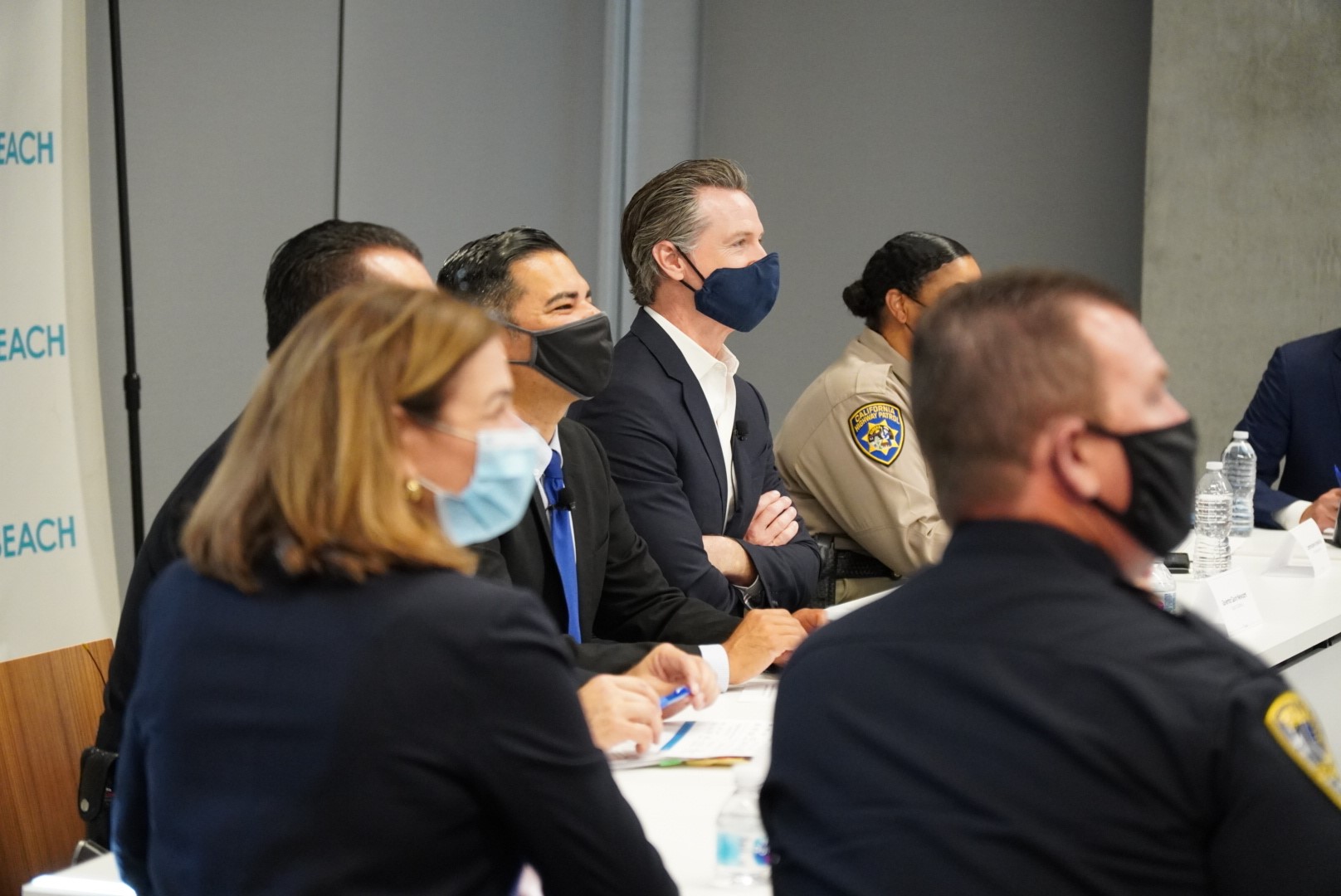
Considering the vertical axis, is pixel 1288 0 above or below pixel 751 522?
above

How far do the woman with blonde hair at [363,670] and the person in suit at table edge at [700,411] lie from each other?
153cm

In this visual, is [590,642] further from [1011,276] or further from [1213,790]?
[1213,790]

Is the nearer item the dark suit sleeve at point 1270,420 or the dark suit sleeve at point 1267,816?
the dark suit sleeve at point 1267,816

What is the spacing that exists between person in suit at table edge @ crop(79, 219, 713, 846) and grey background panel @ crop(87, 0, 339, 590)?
231cm

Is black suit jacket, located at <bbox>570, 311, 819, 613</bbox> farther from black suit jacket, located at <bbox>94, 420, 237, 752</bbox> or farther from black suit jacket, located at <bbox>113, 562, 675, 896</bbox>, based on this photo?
black suit jacket, located at <bbox>113, 562, 675, 896</bbox>

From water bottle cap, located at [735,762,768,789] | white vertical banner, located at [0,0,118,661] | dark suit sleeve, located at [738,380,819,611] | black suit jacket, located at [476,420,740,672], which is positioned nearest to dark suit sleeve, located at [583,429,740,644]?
black suit jacket, located at [476,420,740,672]

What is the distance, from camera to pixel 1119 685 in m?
Result: 1.05

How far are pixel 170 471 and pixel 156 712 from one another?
3.50m

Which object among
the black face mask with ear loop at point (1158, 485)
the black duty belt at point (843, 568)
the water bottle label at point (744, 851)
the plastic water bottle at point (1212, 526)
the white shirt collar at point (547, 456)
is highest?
the black face mask with ear loop at point (1158, 485)

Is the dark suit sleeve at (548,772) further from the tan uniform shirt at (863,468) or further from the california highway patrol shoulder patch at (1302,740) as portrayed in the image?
the tan uniform shirt at (863,468)

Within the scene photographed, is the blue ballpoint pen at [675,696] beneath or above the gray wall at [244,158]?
beneath

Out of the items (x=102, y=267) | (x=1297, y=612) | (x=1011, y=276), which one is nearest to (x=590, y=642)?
(x=1011, y=276)

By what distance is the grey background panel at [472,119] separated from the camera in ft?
17.0

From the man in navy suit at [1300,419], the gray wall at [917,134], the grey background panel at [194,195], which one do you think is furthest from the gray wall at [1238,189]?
the grey background panel at [194,195]
